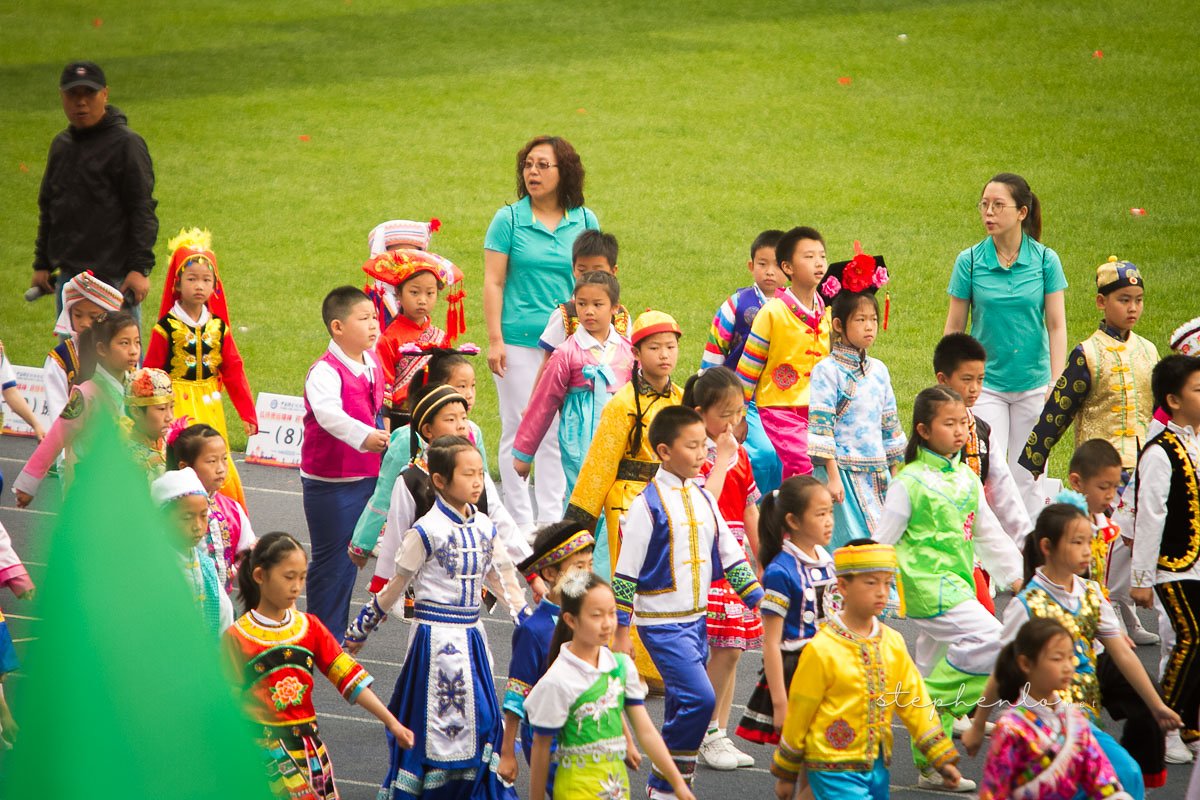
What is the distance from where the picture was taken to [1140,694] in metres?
5.60

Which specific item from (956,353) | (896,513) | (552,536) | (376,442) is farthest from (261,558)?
(956,353)

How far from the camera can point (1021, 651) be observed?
4875 mm

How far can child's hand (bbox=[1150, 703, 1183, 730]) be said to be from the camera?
5.43 metres

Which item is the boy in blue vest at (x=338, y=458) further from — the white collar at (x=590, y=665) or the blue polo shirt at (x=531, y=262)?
the white collar at (x=590, y=665)

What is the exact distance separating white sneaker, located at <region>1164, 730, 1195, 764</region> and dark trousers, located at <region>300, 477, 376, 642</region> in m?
3.71

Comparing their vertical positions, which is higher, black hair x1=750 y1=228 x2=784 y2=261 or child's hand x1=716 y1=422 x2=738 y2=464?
black hair x1=750 y1=228 x2=784 y2=261

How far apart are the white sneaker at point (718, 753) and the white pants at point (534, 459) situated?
6.16 ft

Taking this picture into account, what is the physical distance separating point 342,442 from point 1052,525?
11.1 feet

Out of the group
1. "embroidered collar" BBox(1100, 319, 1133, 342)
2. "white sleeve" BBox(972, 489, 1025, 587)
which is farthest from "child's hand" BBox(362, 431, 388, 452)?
"embroidered collar" BBox(1100, 319, 1133, 342)

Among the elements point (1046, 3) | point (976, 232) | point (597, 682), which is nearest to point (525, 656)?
point (597, 682)

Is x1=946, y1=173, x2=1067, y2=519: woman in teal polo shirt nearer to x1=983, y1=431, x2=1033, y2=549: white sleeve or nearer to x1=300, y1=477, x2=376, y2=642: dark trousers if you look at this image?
x1=983, y1=431, x2=1033, y2=549: white sleeve

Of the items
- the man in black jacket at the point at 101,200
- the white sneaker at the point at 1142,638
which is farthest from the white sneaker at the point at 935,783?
the man in black jacket at the point at 101,200

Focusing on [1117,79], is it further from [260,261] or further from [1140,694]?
[1140,694]

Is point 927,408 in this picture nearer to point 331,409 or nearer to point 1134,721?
point 1134,721
